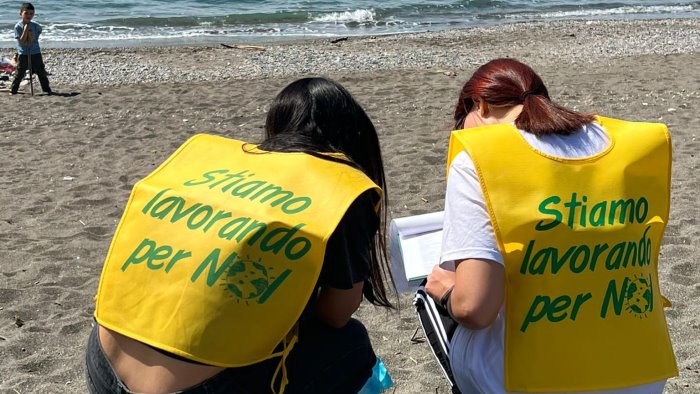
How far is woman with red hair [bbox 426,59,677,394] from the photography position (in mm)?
1961

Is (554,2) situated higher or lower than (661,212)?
lower

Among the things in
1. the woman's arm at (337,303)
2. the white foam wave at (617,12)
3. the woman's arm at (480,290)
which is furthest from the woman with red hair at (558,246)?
the white foam wave at (617,12)

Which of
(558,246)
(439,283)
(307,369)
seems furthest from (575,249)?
(307,369)

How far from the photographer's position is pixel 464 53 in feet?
44.5

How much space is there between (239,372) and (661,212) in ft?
3.69

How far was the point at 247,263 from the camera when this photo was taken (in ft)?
6.11

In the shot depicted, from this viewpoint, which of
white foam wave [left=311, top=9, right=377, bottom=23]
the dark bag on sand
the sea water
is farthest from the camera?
white foam wave [left=311, top=9, right=377, bottom=23]

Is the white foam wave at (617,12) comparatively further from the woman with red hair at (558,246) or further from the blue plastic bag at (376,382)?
the woman with red hair at (558,246)

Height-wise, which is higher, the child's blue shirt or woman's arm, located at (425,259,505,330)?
woman's arm, located at (425,259,505,330)

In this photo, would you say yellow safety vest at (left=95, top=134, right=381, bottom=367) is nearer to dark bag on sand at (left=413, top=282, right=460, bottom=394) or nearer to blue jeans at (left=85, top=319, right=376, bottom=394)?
blue jeans at (left=85, top=319, right=376, bottom=394)

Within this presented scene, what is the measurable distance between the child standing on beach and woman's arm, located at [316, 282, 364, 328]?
9268 mm

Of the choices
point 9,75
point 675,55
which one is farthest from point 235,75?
point 675,55

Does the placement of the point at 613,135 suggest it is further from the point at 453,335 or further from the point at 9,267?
the point at 9,267

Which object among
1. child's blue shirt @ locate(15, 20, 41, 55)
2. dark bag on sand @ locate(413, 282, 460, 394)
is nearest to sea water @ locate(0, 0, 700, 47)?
child's blue shirt @ locate(15, 20, 41, 55)
